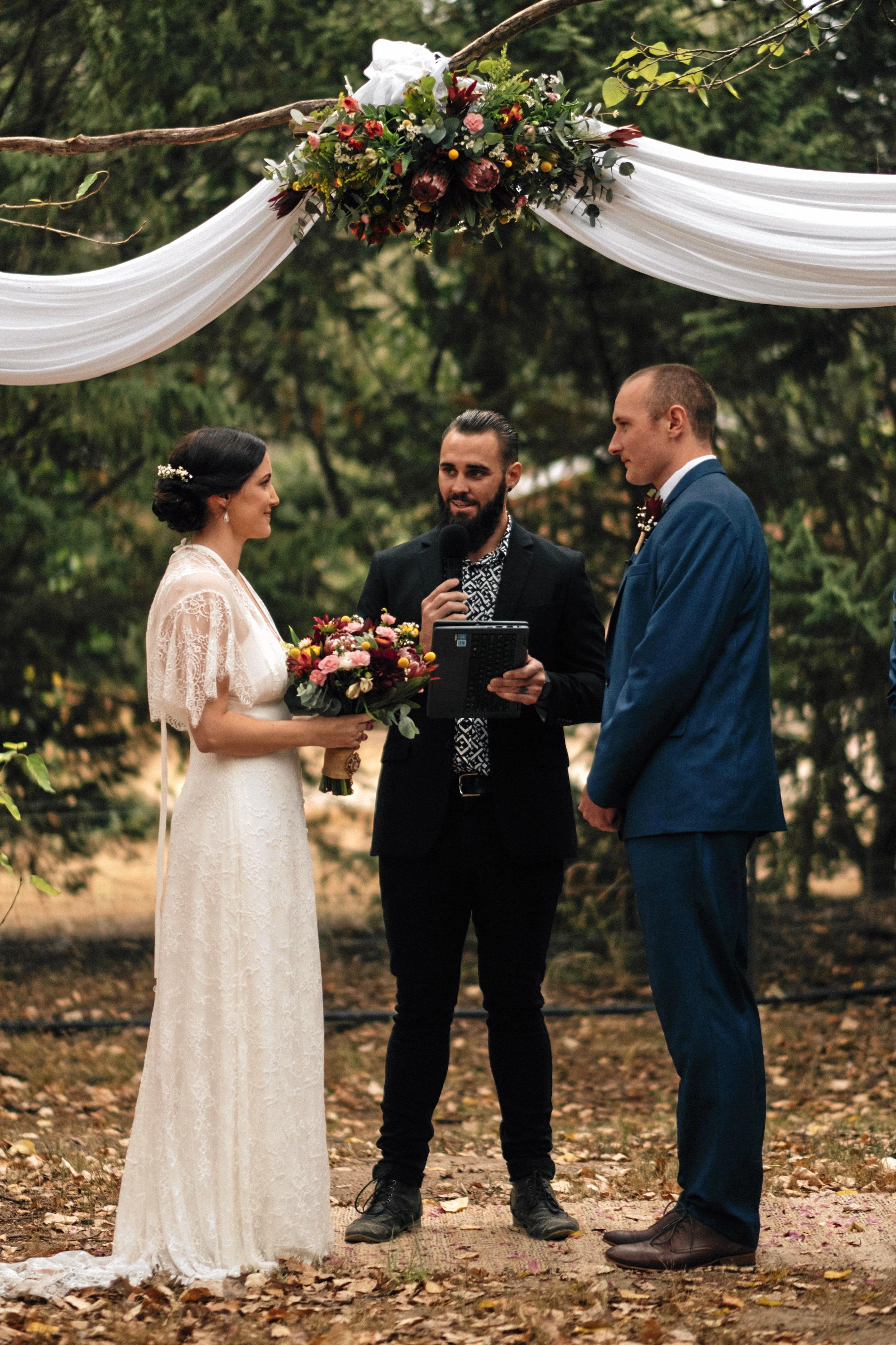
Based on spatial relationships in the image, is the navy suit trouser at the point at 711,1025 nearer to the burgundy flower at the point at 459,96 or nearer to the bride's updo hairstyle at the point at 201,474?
the bride's updo hairstyle at the point at 201,474

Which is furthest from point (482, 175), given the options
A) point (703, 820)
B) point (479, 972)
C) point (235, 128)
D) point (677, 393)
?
point (479, 972)

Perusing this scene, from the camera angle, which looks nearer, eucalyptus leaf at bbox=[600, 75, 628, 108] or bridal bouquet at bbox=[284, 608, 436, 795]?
bridal bouquet at bbox=[284, 608, 436, 795]

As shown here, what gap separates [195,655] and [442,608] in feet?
2.32

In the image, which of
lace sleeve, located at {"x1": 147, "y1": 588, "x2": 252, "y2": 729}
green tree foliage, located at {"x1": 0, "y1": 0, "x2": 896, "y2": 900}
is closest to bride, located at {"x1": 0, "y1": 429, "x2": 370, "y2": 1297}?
lace sleeve, located at {"x1": 147, "y1": 588, "x2": 252, "y2": 729}

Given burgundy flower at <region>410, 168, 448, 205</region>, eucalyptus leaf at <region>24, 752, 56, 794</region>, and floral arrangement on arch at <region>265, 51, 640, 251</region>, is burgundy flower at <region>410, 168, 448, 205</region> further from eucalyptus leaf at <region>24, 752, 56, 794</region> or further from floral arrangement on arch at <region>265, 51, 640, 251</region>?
eucalyptus leaf at <region>24, 752, 56, 794</region>

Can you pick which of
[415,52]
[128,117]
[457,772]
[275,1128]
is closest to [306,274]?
[128,117]

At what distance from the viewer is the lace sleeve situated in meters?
3.62

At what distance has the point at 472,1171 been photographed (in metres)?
5.07

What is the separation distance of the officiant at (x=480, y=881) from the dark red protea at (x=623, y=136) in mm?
885

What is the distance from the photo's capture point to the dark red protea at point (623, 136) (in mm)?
3996

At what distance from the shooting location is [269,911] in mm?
3697

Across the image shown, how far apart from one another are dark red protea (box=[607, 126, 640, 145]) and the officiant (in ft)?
2.90

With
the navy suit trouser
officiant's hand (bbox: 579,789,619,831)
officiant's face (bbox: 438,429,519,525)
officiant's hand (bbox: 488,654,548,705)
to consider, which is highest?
officiant's face (bbox: 438,429,519,525)

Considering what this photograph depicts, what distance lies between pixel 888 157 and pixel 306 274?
12.4 ft
